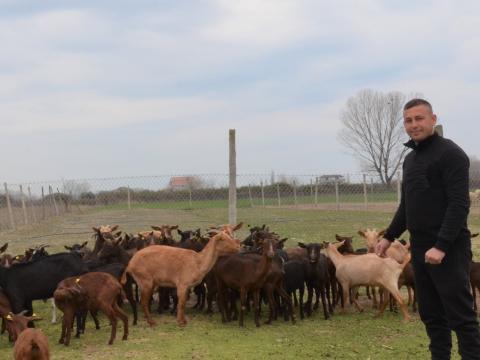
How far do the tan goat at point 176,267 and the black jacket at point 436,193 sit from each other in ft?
12.0

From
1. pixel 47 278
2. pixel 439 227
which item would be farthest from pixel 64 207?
pixel 439 227

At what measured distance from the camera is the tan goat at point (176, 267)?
7.92m

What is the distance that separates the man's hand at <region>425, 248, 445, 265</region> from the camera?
4.25 metres

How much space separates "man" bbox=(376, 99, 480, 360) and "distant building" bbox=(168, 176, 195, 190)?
62.4 ft

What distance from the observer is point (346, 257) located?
27.8ft

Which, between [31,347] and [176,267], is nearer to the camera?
[31,347]

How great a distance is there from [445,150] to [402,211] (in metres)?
0.81

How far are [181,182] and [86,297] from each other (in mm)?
17538

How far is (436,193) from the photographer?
448cm

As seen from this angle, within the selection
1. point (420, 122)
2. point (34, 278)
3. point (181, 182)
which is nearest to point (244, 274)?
point (34, 278)

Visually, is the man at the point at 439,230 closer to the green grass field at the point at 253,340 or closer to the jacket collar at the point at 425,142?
the jacket collar at the point at 425,142

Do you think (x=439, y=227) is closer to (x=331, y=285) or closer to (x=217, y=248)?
(x=217, y=248)

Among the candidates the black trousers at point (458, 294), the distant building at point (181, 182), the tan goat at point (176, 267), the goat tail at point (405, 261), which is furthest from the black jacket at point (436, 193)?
the distant building at point (181, 182)

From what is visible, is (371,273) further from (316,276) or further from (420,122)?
(420,122)
